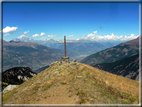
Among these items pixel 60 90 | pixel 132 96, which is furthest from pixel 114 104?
pixel 60 90

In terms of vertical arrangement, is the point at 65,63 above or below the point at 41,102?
above

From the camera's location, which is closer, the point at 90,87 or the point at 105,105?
the point at 105,105

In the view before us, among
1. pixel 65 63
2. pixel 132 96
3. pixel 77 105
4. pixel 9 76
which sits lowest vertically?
pixel 9 76

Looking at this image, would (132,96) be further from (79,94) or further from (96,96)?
(79,94)

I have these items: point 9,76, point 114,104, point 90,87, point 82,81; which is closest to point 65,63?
point 82,81

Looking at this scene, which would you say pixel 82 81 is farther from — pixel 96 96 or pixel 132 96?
pixel 132 96

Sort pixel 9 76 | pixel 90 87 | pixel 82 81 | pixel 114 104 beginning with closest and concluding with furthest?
1. pixel 114 104
2. pixel 90 87
3. pixel 82 81
4. pixel 9 76

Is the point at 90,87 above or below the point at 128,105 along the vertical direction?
above

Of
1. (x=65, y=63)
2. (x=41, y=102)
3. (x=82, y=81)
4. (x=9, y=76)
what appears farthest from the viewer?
(x=9, y=76)

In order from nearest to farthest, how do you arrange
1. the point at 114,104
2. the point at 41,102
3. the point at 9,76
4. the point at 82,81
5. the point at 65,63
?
the point at 114,104
the point at 41,102
the point at 82,81
the point at 65,63
the point at 9,76
